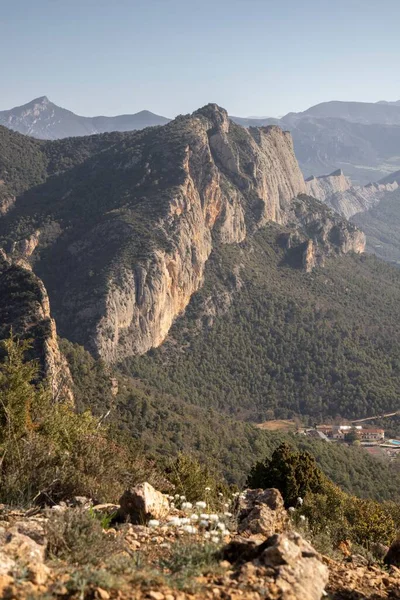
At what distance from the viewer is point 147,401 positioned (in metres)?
65.6

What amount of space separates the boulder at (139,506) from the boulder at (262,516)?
5.74 ft

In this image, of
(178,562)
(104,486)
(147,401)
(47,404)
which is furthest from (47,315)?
(178,562)

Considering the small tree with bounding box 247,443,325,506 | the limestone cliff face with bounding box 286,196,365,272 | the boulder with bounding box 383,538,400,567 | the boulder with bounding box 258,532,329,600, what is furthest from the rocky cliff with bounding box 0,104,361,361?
the boulder with bounding box 258,532,329,600

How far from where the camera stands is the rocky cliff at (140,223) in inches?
3875

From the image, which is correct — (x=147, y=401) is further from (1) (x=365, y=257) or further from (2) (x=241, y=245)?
(1) (x=365, y=257)

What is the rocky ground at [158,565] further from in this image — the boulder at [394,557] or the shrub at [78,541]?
the boulder at [394,557]

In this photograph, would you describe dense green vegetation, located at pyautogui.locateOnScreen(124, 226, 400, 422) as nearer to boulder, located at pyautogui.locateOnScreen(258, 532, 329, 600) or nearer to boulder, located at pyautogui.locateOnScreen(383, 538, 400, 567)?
boulder, located at pyautogui.locateOnScreen(383, 538, 400, 567)

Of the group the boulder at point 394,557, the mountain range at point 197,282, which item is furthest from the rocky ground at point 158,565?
the mountain range at point 197,282

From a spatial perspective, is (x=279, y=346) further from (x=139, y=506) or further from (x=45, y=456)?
(x=139, y=506)

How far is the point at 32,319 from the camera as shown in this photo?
51875 mm

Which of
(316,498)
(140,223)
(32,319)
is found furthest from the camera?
(140,223)

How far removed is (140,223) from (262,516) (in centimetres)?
10036

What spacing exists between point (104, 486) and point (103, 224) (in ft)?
329

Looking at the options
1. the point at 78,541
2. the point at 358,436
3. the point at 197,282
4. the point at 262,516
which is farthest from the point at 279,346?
the point at 78,541
